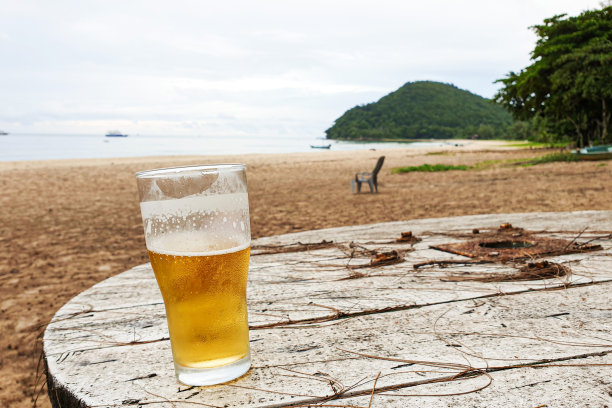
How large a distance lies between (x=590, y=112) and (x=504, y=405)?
26358 millimetres

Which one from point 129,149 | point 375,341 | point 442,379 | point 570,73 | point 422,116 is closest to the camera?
point 442,379

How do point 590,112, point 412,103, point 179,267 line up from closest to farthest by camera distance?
1. point 179,267
2. point 590,112
3. point 412,103

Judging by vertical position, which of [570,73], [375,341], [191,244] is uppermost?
[570,73]

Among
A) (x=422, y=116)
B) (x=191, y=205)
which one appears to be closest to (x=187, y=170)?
(x=191, y=205)

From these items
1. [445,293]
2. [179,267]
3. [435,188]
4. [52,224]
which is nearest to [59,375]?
[179,267]

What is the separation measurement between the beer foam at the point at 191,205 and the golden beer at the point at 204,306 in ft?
0.26

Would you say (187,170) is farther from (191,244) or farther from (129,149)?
(129,149)

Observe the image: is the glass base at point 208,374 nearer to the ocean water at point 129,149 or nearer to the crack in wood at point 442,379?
the crack in wood at point 442,379

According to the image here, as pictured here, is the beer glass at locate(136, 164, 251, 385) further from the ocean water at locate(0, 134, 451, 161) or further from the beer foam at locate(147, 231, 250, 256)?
the ocean water at locate(0, 134, 451, 161)

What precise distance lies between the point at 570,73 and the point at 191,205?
21072 millimetres

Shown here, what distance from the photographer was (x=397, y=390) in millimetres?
781

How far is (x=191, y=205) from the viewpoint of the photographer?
87 centimetres

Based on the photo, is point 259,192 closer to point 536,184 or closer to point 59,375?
point 536,184

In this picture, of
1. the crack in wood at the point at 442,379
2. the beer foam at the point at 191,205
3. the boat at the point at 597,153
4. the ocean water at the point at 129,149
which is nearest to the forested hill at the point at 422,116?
Result: the ocean water at the point at 129,149
